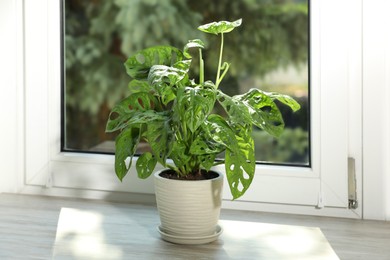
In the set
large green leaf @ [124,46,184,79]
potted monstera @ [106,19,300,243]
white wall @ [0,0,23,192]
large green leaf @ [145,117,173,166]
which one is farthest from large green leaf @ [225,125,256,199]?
white wall @ [0,0,23,192]

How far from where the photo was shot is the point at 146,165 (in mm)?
1326

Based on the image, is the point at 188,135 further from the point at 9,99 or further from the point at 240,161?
the point at 9,99

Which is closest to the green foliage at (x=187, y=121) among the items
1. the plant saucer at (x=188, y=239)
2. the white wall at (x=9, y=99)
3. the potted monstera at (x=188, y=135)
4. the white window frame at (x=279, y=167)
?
the potted monstera at (x=188, y=135)

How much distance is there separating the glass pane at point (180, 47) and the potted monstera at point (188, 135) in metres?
0.27

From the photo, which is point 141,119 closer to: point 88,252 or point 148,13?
point 88,252

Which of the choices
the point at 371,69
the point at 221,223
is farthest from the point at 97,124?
the point at 371,69

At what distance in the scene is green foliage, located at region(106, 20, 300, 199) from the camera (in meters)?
1.22

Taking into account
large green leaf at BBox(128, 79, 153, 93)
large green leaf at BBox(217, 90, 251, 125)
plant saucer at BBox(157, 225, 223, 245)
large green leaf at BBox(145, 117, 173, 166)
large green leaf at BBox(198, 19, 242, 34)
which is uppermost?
large green leaf at BBox(198, 19, 242, 34)

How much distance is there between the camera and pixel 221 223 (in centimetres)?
147

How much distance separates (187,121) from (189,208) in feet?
0.62

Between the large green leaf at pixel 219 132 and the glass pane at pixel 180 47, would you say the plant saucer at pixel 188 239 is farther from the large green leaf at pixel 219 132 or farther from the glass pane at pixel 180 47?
the glass pane at pixel 180 47

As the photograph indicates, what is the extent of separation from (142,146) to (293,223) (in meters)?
0.48

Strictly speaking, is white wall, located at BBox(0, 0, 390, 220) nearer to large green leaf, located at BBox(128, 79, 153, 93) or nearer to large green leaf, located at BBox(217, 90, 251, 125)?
large green leaf, located at BBox(217, 90, 251, 125)

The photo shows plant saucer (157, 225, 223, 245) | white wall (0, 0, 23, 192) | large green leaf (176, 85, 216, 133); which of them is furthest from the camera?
white wall (0, 0, 23, 192)
